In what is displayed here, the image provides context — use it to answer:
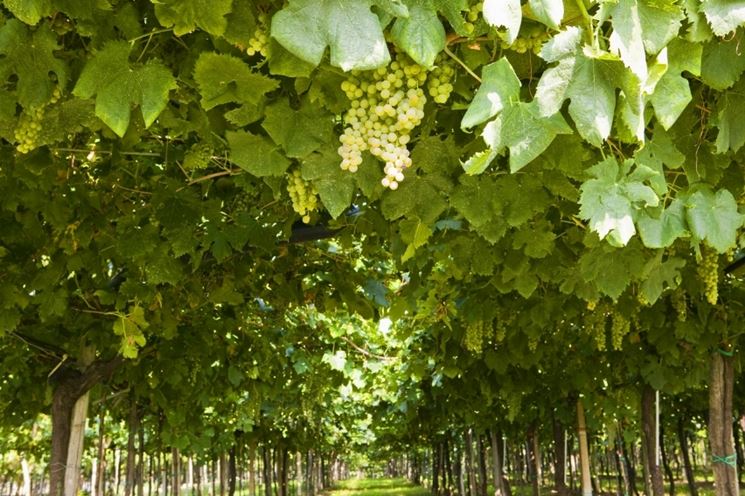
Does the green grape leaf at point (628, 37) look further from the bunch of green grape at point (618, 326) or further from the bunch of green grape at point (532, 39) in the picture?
the bunch of green grape at point (618, 326)

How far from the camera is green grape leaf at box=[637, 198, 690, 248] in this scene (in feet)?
5.27

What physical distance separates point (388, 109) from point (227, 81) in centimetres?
42

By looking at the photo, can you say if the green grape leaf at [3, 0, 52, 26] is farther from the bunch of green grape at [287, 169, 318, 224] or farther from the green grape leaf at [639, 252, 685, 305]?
the green grape leaf at [639, 252, 685, 305]

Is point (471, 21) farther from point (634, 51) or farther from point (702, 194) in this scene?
point (702, 194)

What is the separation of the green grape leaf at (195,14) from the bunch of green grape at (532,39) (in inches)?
21.7

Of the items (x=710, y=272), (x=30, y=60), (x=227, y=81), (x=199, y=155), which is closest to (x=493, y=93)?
(x=227, y=81)

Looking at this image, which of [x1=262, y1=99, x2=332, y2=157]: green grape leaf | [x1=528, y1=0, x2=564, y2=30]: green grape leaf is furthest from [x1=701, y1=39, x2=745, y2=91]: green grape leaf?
[x1=262, y1=99, x2=332, y2=157]: green grape leaf

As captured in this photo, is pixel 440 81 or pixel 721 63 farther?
pixel 721 63

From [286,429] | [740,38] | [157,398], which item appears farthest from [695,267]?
[286,429]

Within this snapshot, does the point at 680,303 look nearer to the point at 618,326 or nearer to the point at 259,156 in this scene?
the point at 618,326

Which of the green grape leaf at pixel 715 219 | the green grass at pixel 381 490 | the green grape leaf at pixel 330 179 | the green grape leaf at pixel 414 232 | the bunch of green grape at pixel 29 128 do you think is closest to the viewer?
the green grape leaf at pixel 715 219

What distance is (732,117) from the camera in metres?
1.77

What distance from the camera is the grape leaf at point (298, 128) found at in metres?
1.74

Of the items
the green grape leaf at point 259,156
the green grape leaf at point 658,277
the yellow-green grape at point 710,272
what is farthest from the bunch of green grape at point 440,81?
the yellow-green grape at point 710,272
